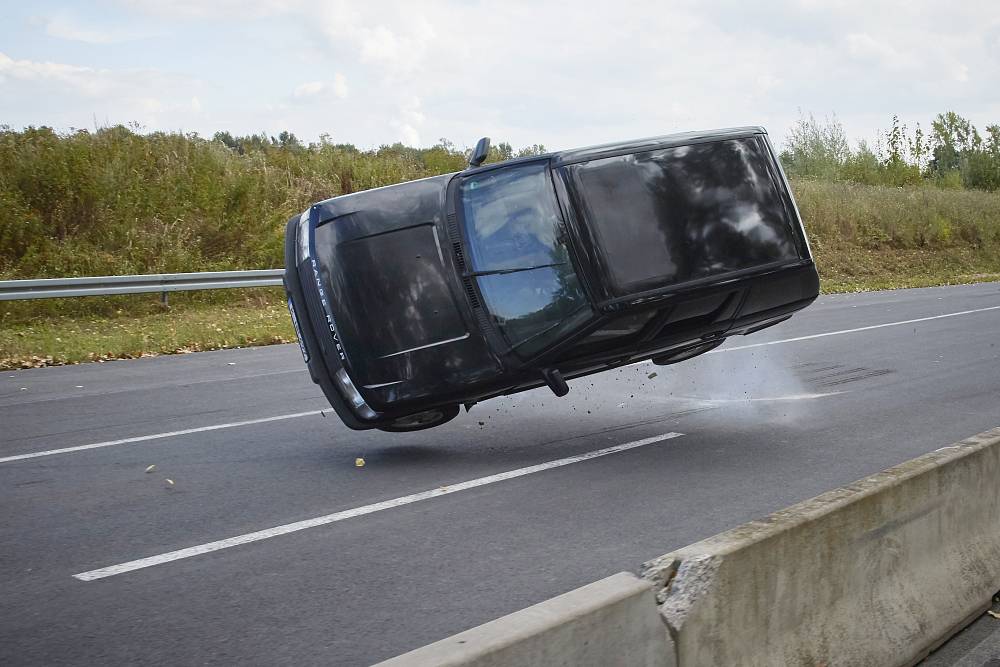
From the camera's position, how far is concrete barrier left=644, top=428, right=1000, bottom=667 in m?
3.10

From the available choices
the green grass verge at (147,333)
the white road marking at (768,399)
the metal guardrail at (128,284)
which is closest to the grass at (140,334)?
the green grass verge at (147,333)

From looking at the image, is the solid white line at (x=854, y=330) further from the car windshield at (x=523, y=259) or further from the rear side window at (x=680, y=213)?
the car windshield at (x=523, y=259)

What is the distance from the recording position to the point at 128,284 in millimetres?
17094

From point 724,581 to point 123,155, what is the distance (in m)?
21.3

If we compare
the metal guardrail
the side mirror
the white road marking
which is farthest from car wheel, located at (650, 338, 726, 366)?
the metal guardrail

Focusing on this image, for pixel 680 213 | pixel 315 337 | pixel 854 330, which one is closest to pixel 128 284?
pixel 315 337

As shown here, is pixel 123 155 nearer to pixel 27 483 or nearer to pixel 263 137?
pixel 263 137

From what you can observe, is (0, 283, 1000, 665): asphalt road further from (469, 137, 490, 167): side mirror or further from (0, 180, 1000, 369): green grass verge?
(0, 180, 1000, 369): green grass verge

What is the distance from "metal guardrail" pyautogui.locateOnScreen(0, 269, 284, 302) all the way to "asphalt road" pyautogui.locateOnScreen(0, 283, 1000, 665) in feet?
13.0

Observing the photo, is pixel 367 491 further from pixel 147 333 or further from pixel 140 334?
pixel 147 333

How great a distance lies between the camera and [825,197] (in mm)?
40938

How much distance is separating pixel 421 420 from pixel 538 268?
1627 mm

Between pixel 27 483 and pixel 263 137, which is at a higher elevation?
pixel 263 137

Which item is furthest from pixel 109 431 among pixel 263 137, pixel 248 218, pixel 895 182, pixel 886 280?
pixel 895 182
